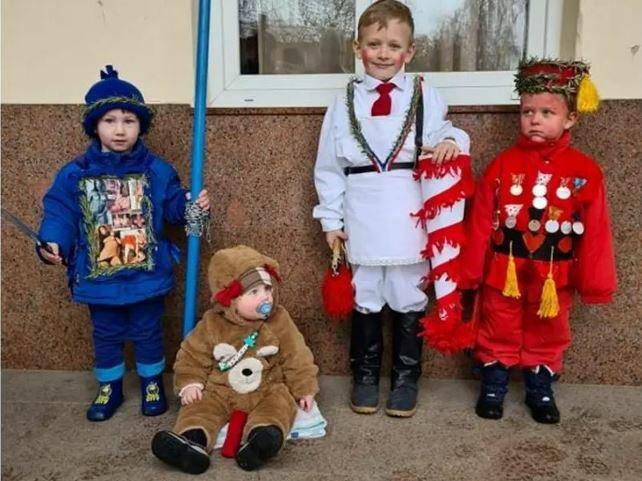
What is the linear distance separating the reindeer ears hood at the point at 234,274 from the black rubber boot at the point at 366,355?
485 millimetres

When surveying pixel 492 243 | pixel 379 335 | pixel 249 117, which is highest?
pixel 249 117

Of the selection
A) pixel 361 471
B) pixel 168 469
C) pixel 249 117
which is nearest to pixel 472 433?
pixel 361 471

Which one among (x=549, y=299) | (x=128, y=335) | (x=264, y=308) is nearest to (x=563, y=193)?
(x=549, y=299)

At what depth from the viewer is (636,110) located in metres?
2.63

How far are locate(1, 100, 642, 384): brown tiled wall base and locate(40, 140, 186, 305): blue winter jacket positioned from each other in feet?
1.19

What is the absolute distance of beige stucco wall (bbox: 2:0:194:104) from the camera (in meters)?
2.78

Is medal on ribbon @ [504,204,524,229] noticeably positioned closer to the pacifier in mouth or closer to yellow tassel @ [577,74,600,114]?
yellow tassel @ [577,74,600,114]

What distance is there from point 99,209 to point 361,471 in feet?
4.45

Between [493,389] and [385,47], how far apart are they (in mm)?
1382

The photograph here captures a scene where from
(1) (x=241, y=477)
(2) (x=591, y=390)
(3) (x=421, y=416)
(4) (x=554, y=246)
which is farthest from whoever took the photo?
(2) (x=591, y=390)

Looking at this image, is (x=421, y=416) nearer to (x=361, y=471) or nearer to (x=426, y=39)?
(x=361, y=471)

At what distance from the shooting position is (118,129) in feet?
7.99

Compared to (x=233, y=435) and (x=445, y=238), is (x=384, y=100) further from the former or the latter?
(x=233, y=435)

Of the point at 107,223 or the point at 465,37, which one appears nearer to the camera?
the point at 107,223
